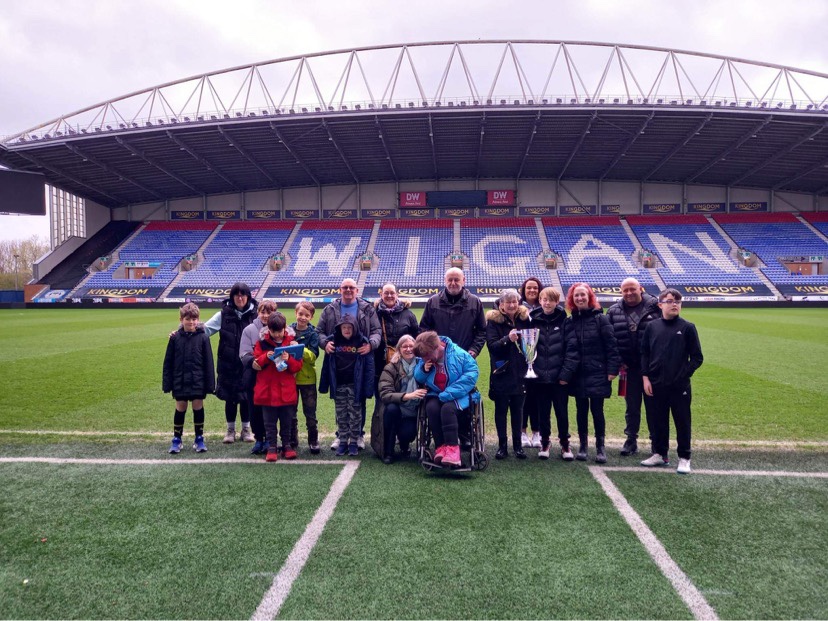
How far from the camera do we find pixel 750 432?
6.30m

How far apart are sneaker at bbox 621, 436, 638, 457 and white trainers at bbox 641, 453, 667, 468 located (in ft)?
1.20

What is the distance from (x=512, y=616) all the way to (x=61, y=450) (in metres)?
5.39

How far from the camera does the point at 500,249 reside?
129ft

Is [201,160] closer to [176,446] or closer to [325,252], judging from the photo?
[325,252]

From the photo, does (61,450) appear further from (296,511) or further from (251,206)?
(251,206)

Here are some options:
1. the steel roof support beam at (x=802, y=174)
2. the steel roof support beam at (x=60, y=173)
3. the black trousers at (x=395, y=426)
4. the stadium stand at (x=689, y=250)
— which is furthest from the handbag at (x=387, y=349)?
the steel roof support beam at (x=802, y=174)

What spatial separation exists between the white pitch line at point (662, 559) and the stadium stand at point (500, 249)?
31.3 m

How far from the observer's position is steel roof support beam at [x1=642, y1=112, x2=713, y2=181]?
2892 cm

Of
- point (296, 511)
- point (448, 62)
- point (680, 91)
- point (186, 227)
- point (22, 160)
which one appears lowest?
point (296, 511)

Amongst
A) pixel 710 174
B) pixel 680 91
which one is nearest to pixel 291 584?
pixel 680 91

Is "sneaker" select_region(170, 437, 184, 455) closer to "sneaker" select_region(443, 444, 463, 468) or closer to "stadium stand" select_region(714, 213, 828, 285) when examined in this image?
"sneaker" select_region(443, 444, 463, 468)

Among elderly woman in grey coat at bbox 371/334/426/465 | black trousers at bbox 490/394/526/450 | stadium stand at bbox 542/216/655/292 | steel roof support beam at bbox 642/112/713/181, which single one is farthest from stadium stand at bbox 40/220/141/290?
steel roof support beam at bbox 642/112/713/181

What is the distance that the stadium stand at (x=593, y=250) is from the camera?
117 ft

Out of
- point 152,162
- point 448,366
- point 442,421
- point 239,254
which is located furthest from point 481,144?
point 442,421
